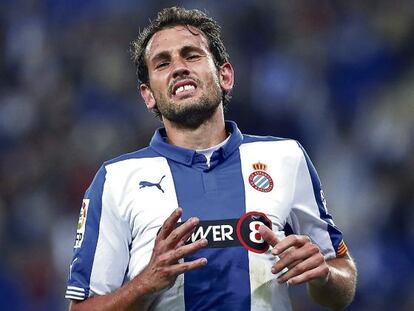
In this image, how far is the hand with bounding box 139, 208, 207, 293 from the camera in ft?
8.63

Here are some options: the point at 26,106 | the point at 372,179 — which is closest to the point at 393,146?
the point at 372,179

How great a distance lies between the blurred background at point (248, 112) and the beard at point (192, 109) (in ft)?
8.64

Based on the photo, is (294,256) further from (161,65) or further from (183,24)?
(183,24)

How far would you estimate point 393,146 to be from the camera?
622 cm

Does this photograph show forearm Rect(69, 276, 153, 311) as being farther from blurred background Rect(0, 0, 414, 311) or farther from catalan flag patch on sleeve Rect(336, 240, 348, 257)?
blurred background Rect(0, 0, 414, 311)

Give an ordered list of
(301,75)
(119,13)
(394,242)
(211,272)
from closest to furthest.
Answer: (211,272) < (394,242) < (301,75) < (119,13)

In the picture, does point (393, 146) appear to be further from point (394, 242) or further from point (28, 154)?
point (28, 154)

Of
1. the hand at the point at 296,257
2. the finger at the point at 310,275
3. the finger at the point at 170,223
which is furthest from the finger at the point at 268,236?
the finger at the point at 170,223

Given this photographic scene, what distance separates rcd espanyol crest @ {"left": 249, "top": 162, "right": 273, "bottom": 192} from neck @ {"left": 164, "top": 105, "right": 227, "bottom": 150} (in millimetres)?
210

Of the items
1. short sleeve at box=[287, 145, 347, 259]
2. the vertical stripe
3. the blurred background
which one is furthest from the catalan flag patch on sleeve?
the blurred background

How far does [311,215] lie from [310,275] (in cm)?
48

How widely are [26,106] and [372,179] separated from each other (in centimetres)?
276

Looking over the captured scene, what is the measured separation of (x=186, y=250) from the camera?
8.62 ft

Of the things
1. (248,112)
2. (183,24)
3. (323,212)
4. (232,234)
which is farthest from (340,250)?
(248,112)
